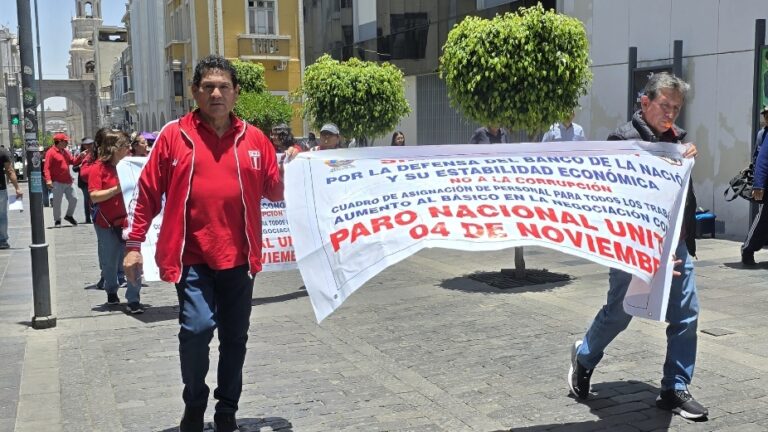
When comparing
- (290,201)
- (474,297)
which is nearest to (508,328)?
(474,297)

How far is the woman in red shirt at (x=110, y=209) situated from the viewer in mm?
7531

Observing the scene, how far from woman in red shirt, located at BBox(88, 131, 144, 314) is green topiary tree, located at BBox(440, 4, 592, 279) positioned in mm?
3840

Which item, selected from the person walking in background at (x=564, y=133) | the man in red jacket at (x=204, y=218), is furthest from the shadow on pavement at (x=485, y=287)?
the man in red jacket at (x=204, y=218)

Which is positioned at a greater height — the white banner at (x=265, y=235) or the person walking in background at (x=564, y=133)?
the person walking in background at (x=564, y=133)

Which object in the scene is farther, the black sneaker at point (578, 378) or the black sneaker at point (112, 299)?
the black sneaker at point (112, 299)

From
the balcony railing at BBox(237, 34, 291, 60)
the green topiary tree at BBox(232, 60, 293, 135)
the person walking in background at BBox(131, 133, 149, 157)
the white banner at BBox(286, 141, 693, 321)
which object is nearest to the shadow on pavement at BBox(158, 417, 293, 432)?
the white banner at BBox(286, 141, 693, 321)

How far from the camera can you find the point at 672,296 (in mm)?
4207

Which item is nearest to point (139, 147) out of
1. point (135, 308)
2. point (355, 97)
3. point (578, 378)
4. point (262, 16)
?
point (135, 308)

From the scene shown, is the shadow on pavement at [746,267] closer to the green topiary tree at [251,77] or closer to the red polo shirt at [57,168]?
the red polo shirt at [57,168]

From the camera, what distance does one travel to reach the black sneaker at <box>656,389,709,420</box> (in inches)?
169

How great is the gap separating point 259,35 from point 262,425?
37.3m

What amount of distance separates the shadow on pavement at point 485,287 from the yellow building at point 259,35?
1236 inches

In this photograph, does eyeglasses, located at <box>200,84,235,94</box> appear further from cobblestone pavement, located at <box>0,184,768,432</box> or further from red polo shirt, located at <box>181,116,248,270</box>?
cobblestone pavement, located at <box>0,184,768,432</box>

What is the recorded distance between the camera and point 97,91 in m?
119
